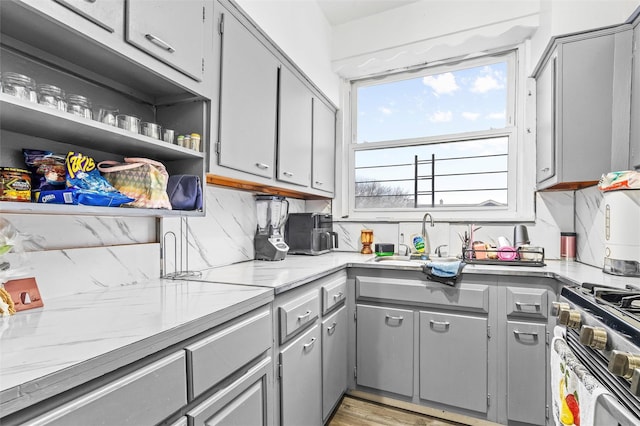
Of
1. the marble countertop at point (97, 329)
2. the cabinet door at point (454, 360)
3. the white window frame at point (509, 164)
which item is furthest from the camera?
the white window frame at point (509, 164)

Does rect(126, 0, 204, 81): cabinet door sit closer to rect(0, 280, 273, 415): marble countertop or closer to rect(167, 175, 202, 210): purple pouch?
rect(167, 175, 202, 210): purple pouch

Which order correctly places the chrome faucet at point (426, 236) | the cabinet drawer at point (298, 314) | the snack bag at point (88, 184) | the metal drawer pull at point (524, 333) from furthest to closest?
the chrome faucet at point (426, 236) → the metal drawer pull at point (524, 333) → the cabinet drawer at point (298, 314) → the snack bag at point (88, 184)

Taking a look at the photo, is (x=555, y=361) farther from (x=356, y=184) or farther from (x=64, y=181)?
(x=356, y=184)

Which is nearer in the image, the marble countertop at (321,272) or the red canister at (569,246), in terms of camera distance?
the marble countertop at (321,272)

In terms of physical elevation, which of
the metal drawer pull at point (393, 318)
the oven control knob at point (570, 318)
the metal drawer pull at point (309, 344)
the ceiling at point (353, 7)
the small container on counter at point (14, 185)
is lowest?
the metal drawer pull at point (393, 318)

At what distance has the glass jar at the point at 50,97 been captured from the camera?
0.91m

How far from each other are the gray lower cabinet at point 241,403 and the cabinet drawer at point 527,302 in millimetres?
1398

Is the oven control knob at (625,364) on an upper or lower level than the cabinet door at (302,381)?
upper

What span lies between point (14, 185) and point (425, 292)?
193 cm

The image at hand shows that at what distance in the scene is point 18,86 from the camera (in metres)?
0.85

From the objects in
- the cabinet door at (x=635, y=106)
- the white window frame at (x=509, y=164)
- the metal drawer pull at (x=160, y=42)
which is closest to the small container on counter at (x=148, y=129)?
the metal drawer pull at (x=160, y=42)

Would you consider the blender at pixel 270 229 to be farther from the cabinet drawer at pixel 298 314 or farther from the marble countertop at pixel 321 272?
the cabinet drawer at pixel 298 314

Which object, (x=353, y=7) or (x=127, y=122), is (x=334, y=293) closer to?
(x=127, y=122)

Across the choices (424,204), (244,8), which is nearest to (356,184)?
(424,204)
